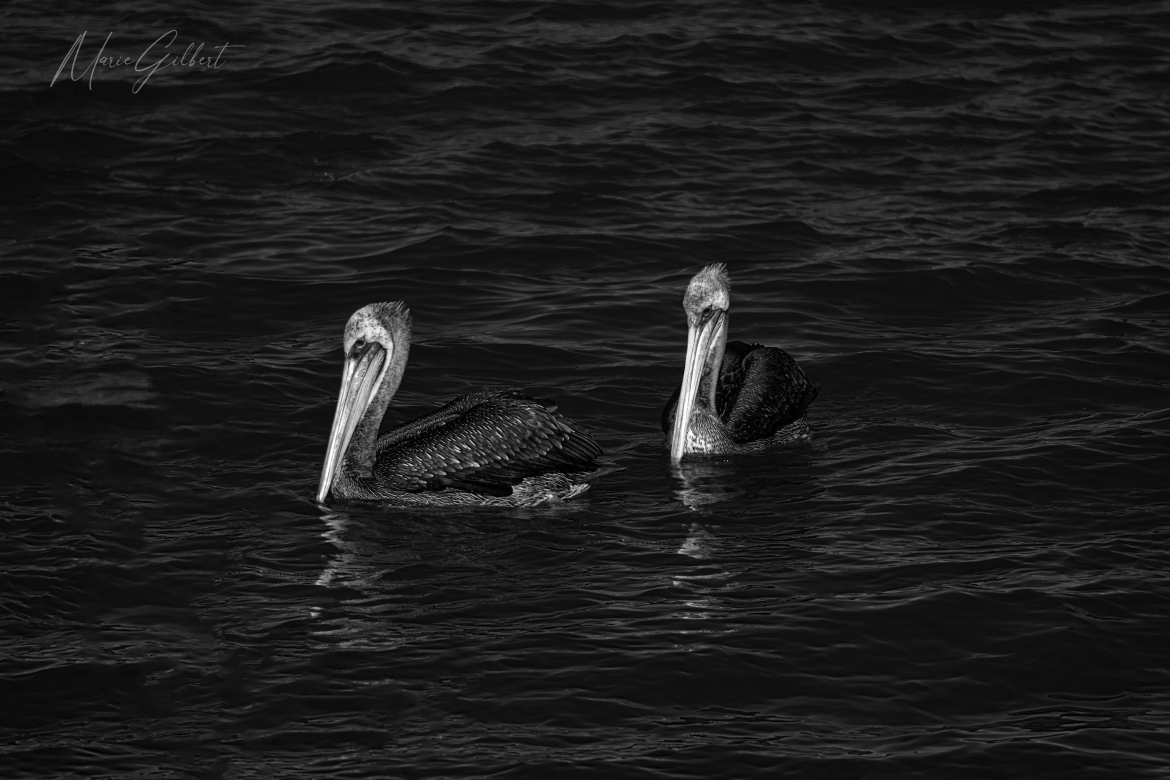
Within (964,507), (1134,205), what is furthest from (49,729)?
(1134,205)

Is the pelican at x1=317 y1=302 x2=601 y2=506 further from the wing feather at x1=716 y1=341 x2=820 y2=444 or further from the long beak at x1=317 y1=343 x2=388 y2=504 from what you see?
the wing feather at x1=716 y1=341 x2=820 y2=444

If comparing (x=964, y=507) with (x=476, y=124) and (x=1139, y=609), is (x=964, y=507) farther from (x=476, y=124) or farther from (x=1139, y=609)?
(x=476, y=124)

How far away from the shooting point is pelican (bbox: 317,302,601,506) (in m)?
8.03

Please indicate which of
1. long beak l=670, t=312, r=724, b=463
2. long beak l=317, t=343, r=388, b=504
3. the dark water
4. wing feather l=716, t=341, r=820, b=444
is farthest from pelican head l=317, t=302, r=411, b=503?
wing feather l=716, t=341, r=820, b=444

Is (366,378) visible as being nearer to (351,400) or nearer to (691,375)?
(351,400)

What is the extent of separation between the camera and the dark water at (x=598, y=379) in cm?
582

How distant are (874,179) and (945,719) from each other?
7.69 metres

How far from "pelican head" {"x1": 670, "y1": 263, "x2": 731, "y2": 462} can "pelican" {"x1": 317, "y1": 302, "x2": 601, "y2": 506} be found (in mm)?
524

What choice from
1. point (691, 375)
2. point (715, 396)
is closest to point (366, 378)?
point (691, 375)

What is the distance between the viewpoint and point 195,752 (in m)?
5.46

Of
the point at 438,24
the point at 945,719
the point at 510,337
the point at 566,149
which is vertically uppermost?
the point at 438,24

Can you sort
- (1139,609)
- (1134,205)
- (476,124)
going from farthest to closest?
(476,124), (1134,205), (1139,609)

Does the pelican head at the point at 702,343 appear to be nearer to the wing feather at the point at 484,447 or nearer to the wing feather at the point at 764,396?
the wing feather at the point at 764,396

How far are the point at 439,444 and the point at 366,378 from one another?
1.71ft
